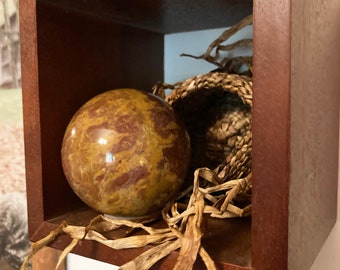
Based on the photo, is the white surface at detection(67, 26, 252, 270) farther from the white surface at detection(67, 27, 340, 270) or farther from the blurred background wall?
the blurred background wall

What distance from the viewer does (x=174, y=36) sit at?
75 cm

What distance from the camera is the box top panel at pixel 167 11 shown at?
1.69 ft

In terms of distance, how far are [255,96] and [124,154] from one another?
157 mm

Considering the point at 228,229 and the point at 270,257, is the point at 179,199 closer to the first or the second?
the point at 228,229

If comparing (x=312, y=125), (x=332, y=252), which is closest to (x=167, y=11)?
(x=312, y=125)

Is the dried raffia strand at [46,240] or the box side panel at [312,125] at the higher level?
the box side panel at [312,125]

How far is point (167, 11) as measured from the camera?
567 millimetres

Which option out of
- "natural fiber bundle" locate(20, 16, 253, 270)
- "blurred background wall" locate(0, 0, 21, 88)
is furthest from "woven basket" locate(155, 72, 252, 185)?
"blurred background wall" locate(0, 0, 21, 88)

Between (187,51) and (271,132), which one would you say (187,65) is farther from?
(271,132)

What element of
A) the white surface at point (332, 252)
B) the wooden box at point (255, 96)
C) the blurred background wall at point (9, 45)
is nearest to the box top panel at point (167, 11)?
the wooden box at point (255, 96)

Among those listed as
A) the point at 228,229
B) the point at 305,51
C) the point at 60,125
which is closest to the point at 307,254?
the point at 228,229

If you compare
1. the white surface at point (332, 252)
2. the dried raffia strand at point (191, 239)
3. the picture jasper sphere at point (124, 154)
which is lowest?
the white surface at point (332, 252)

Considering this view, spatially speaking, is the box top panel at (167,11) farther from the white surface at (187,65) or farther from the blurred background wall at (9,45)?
the blurred background wall at (9,45)

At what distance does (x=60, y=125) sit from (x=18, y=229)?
35cm
